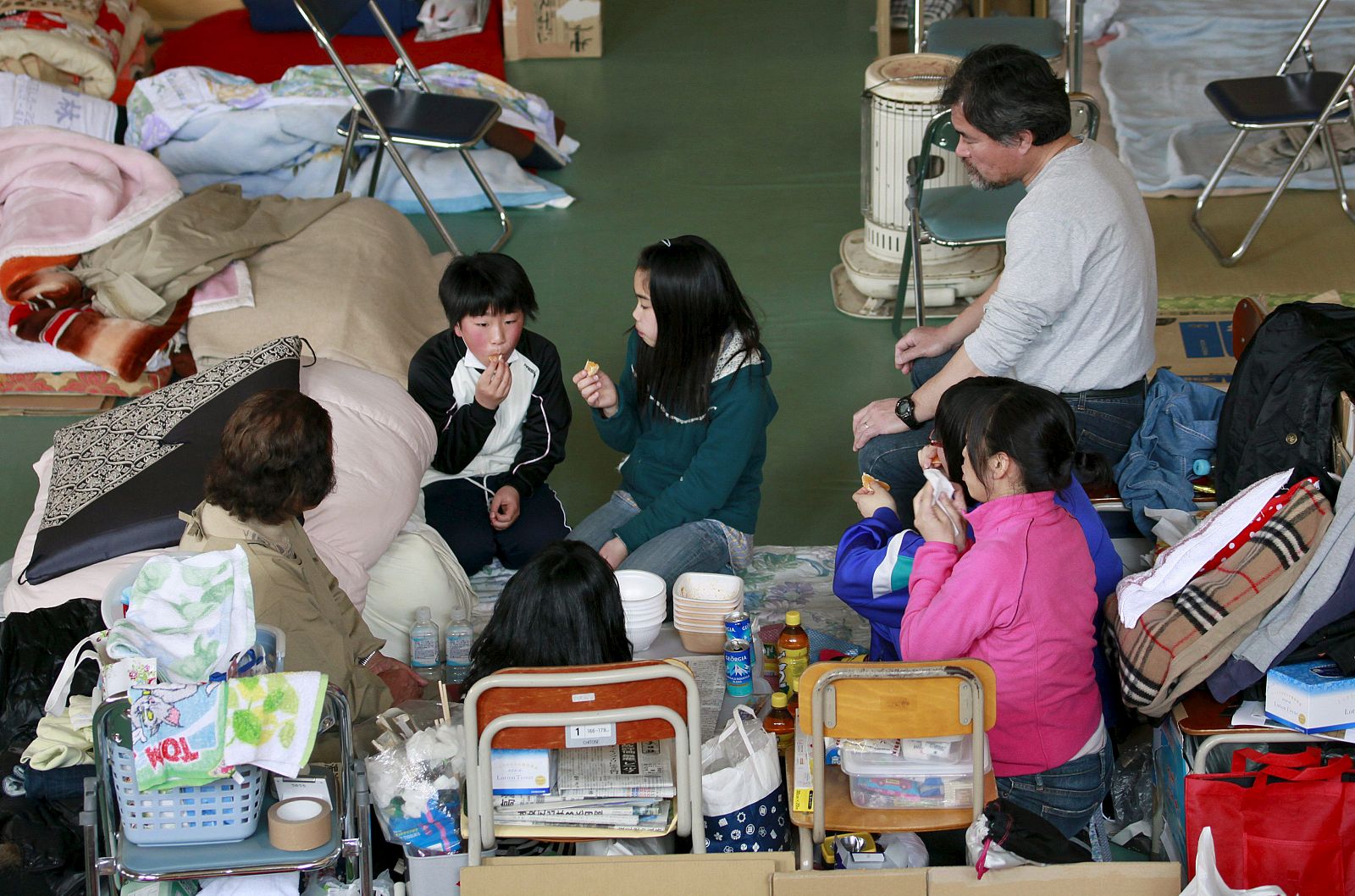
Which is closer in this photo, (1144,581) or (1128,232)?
(1144,581)

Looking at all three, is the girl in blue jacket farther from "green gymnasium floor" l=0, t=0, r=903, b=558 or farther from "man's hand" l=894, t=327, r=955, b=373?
"green gymnasium floor" l=0, t=0, r=903, b=558

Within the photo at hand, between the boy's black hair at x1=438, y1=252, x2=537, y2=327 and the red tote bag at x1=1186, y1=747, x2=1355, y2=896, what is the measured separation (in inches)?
72.2

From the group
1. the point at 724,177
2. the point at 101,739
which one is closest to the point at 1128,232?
the point at 101,739

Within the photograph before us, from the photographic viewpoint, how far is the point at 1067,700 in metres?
2.59

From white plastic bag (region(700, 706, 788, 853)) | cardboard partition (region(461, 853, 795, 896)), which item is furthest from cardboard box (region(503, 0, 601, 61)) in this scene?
cardboard partition (region(461, 853, 795, 896))

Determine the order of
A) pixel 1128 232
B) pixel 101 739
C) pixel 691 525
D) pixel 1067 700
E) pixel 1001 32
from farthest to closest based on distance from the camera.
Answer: pixel 1001 32 → pixel 691 525 → pixel 1128 232 → pixel 1067 700 → pixel 101 739

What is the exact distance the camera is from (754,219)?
5.61 meters

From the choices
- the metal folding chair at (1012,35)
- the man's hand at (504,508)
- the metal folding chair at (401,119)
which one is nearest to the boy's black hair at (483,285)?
the man's hand at (504,508)

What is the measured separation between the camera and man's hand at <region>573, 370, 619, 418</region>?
3363 mm

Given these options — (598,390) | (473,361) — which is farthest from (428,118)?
(598,390)

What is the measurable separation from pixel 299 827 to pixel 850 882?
868 millimetres

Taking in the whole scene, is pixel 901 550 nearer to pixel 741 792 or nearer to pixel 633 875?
pixel 741 792

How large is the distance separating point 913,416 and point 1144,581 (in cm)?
84

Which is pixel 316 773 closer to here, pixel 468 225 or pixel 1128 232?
pixel 1128 232
